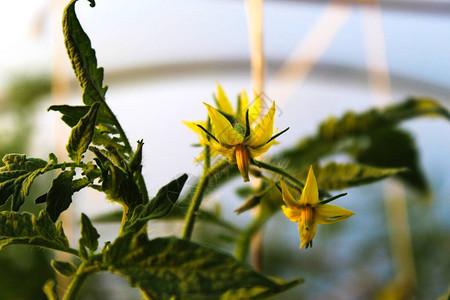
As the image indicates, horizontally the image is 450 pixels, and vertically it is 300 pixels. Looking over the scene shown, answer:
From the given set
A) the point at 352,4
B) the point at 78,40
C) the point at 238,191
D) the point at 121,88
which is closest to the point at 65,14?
the point at 78,40

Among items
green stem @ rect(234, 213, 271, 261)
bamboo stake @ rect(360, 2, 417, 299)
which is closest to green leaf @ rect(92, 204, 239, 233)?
green stem @ rect(234, 213, 271, 261)

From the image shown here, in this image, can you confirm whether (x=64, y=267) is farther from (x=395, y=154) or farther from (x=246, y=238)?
(x=395, y=154)

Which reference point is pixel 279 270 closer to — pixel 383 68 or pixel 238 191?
pixel 383 68

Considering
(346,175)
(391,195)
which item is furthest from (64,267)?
(391,195)

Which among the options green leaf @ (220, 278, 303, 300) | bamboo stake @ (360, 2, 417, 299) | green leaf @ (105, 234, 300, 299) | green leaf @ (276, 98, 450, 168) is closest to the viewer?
green leaf @ (105, 234, 300, 299)

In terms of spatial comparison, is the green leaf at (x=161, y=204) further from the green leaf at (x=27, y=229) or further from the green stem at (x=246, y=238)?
the green stem at (x=246, y=238)

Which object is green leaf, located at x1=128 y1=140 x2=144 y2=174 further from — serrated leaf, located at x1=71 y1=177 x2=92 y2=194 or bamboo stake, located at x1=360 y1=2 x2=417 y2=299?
bamboo stake, located at x1=360 y1=2 x2=417 y2=299
